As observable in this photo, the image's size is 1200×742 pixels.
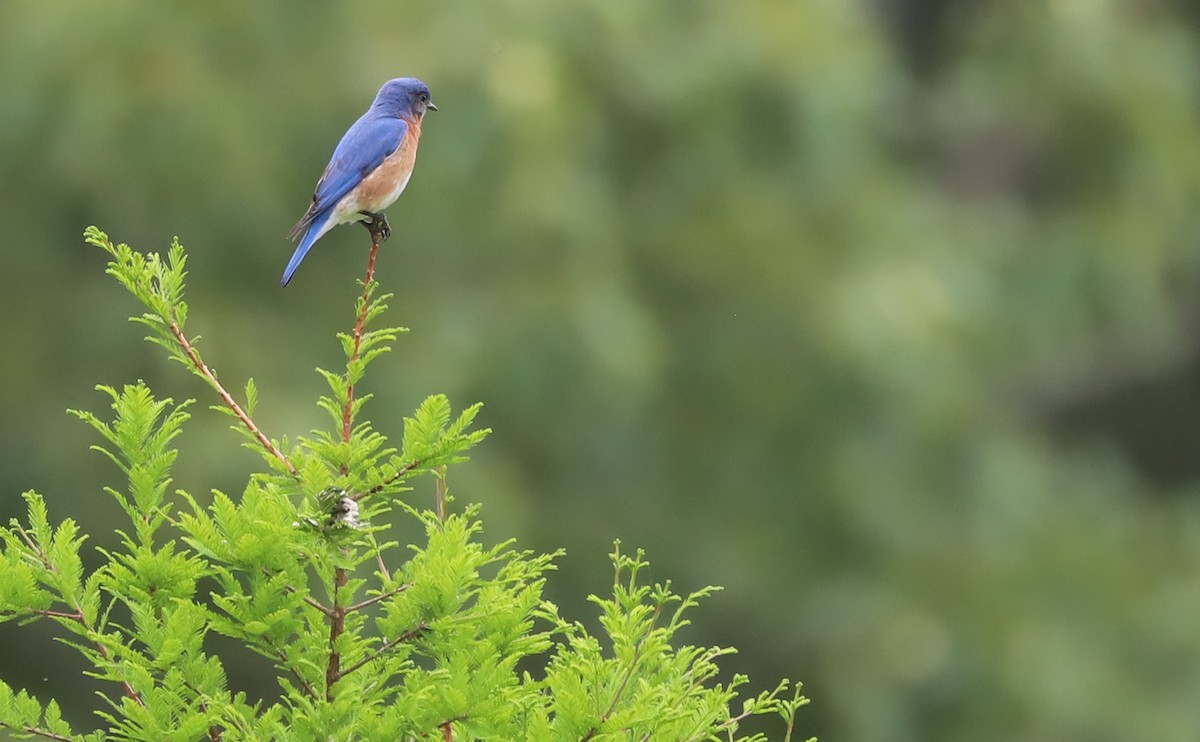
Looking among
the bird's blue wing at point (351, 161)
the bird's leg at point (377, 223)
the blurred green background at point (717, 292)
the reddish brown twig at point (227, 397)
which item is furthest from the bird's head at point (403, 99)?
the blurred green background at point (717, 292)

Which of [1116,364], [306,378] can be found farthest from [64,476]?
[1116,364]

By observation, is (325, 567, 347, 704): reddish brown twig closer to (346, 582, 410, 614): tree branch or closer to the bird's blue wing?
(346, 582, 410, 614): tree branch

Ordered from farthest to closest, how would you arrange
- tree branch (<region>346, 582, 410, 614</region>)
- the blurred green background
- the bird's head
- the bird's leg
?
the blurred green background
the bird's head
the bird's leg
tree branch (<region>346, 582, 410, 614</region>)

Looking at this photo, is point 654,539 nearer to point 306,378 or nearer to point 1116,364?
point 306,378

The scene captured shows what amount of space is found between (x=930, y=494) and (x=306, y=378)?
4.10m

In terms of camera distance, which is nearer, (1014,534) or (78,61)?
(78,61)

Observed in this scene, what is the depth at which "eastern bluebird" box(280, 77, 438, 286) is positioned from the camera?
419 cm

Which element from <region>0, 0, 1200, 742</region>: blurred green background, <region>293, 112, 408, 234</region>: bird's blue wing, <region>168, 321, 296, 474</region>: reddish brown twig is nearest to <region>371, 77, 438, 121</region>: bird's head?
<region>293, 112, 408, 234</region>: bird's blue wing

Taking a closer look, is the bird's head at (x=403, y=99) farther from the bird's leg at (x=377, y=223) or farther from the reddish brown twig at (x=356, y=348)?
the reddish brown twig at (x=356, y=348)

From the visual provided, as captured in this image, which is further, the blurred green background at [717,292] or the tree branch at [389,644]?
the blurred green background at [717,292]

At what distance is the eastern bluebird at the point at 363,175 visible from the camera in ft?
13.8

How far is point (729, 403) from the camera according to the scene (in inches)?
379

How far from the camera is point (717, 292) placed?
9.46m

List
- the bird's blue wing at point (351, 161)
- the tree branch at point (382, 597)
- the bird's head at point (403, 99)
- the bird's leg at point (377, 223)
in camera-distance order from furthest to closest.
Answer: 1. the bird's head at point (403, 99)
2. the bird's blue wing at point (351, 161)
3. the bird's leg at point (377, 223)
4. the tree branch at point (382, 597)
